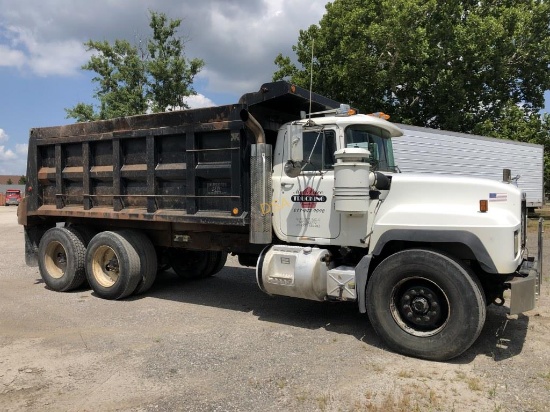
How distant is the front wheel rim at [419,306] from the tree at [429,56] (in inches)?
589

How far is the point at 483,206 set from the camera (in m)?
4.60

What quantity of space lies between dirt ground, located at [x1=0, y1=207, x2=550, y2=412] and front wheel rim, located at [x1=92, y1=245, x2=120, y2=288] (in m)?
0.44

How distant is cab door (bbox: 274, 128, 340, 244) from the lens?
218 inches

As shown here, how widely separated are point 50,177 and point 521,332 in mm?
7660

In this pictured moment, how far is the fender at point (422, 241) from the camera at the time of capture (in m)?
4.46

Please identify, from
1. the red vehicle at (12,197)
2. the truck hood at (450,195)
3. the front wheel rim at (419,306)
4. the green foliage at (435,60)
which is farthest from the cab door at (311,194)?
the red vehicle at (12,197)

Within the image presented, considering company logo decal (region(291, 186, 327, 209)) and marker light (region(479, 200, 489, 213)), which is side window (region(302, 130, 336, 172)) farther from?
marker light (region(479, 200, 489, 213))

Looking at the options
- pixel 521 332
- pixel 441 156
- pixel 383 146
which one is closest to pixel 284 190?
pixel 383 146

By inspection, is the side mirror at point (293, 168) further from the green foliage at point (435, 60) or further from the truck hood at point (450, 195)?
the green foliage at point (435, 60)

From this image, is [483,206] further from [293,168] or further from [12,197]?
[12,197]

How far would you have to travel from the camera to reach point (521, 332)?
17.9 feet

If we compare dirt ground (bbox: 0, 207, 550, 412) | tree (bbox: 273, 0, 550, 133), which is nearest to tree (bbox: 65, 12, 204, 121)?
tree (bbox: 273, 0, 550, 133)

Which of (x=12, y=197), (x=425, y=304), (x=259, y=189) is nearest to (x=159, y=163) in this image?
(x=259, y=189)

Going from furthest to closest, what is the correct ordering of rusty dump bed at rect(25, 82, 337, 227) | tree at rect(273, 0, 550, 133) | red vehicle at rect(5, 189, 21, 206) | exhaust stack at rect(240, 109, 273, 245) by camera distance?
red vehicle at rect(5, 189, 21, 206)
tree at rect(273, 0, 550, 133)
rusty dump bed at rect(25, 82, 337, 227)
exhaust stack at rect(240, 109, 273, 245)
